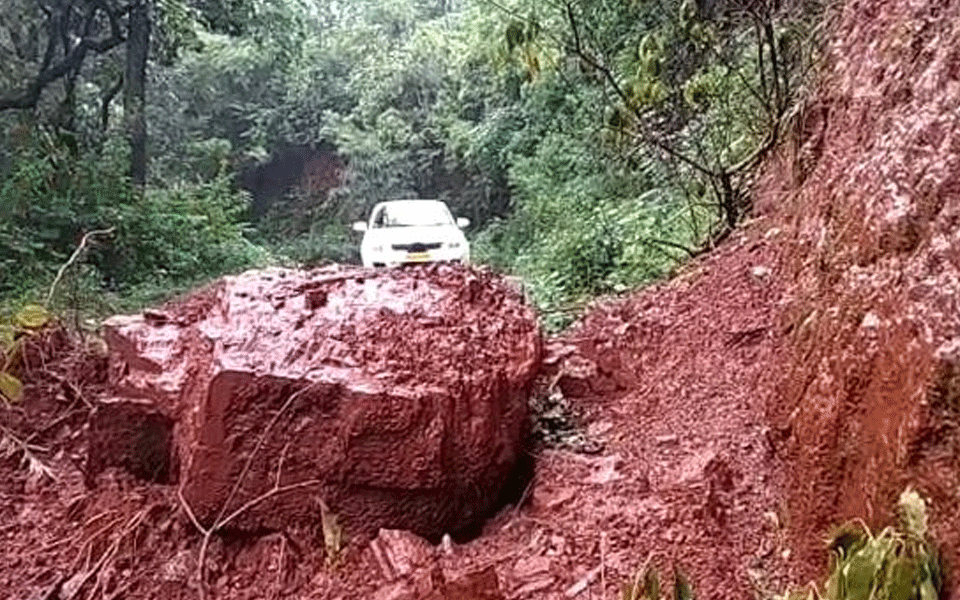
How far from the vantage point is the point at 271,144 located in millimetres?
21375

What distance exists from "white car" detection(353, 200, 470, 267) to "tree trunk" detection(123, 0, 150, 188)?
11.4ft

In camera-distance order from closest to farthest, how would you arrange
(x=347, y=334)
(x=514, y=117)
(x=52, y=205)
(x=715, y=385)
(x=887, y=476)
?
1. (x=887, y=476)
2. (x=347, y=334)
3. (x=715, y=385)
4. (x=52, y=205)
5. (x=514, y=117)

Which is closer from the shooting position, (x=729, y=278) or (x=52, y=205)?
(x=729, y=278)

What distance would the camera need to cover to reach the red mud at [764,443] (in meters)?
1.94

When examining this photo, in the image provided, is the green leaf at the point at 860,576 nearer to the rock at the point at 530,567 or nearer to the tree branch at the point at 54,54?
the rock at the point at 530,567

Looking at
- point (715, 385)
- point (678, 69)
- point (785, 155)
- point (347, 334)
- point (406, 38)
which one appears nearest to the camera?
point (347, 334)

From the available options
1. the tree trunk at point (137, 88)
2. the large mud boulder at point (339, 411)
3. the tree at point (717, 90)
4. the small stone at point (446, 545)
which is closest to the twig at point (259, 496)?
the large mud boulder at point (339, 411)

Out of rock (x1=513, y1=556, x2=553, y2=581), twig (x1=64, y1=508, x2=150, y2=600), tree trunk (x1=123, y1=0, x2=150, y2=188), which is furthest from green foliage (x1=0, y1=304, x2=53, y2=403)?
tree trunk (x1=123, y1=0, x2=150, y2=188)

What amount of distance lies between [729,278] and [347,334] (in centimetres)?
191

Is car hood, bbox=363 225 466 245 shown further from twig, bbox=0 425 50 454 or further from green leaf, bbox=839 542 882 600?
green leaf, bbox=839 542 882 600

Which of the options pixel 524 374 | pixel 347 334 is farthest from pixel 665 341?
pixel 347 334

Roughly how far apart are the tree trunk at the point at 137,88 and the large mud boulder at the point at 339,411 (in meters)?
12.0

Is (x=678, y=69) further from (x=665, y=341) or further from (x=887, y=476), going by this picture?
(x=887, y=476)

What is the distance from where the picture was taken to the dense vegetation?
19.9 feet
